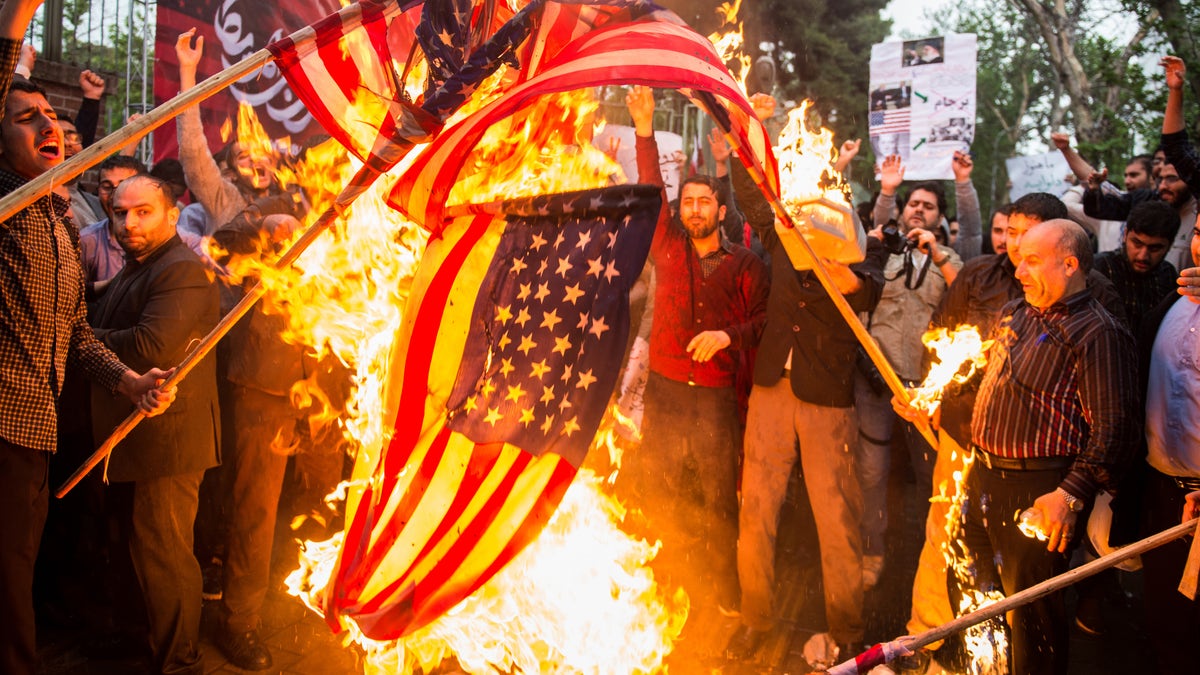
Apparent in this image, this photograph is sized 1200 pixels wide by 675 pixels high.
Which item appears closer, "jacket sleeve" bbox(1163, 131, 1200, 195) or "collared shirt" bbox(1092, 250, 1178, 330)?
"jacket sleeve" bbox(1163, 131, 1200, 195)

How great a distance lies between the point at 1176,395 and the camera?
4.11 metres

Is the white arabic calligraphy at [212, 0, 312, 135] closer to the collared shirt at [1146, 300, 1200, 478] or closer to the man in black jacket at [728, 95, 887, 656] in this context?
the man in black jacket at [728, 95, 887, 656]

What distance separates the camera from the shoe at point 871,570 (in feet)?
19.0

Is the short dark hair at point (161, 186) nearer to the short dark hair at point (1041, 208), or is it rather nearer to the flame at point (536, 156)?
the flame at point (536, 156)

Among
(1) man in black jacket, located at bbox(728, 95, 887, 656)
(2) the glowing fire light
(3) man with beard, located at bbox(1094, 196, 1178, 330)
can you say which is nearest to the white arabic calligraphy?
(2) the glowing fire light

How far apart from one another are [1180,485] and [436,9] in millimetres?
4076

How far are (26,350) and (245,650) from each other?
6.71ft

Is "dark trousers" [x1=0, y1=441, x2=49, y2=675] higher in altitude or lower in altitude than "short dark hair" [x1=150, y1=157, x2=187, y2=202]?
Answer: lower

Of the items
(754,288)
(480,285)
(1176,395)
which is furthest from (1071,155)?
(480,285)

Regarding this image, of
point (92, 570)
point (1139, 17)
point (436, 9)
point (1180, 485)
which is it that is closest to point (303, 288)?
point (436, 9)

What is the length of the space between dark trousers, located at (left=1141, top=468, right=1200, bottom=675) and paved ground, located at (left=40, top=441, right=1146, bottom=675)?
875 millimetres

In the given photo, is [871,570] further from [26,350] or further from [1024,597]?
[26,350]

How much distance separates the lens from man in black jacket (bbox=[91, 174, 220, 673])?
4.28 m

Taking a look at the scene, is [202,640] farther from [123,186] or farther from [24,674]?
[123,186]
